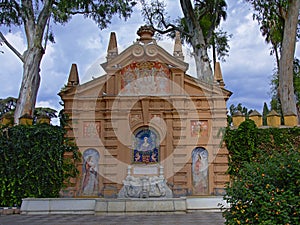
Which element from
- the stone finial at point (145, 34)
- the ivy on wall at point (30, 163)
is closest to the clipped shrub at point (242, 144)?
the stone finial at point (145, 34)

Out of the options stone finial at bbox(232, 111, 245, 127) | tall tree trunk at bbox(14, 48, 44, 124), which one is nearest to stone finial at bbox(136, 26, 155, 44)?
tall tree trunk at bbox(14, 48, 44, 124)

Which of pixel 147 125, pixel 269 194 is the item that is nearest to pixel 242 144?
pixel 147 125

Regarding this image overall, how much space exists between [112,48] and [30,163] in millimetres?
6465

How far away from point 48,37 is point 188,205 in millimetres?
10288

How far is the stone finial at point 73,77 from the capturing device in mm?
16234

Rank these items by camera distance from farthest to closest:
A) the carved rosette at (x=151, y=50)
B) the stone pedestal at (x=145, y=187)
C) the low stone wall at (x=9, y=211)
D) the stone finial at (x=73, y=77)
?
the stone finial at (x=73, y=77) → the carved rosette at (x=151, y=50) → the stone pedestal at (x=145, y=187) → the low stone wall at (x=9, y=211)

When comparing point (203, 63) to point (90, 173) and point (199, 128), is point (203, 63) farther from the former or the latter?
point (90, 173)

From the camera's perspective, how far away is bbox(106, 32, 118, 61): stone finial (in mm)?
16322

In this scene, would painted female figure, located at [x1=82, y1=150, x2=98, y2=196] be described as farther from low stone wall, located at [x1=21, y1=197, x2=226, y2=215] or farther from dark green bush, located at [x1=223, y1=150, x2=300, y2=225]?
dark green bush, located at [x1=223, y1=150, x2=300, y2=225]

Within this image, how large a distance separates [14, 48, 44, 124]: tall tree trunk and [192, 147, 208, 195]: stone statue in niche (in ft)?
25.0

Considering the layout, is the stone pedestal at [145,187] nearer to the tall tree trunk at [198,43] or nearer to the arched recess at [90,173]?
the arched recess at [90,173]

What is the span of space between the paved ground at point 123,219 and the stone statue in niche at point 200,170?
10.5ft

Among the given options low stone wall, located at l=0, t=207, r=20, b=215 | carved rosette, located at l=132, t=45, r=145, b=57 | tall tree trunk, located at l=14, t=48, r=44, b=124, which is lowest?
low stone wall, located at l=0, t=207, r=20, b=215

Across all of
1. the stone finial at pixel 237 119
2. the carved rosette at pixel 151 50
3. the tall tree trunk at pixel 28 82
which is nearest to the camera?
the tall tree trunk at pixel 28 82
